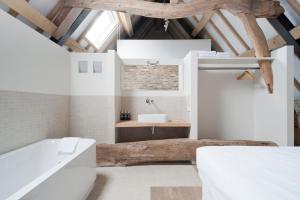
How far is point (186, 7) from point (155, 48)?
1818 millimetres

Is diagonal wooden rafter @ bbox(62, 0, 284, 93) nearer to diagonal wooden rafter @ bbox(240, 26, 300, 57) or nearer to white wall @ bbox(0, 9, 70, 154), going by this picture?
diagonal wooden rafter @ bbox(240, 26, 300, 57)

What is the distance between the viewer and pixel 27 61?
2127 mm

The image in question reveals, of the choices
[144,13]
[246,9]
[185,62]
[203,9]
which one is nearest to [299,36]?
[246,9]

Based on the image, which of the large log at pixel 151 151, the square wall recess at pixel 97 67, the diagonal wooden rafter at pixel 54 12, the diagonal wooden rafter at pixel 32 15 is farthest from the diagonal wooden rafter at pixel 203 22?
the diagonal wooden rafter at pixel 32 15

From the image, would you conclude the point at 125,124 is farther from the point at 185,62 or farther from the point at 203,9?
the point at 203,9

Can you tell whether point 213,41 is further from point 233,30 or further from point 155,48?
point 155,48

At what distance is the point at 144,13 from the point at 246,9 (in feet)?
5.15

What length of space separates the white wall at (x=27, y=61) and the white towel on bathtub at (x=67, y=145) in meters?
0.70

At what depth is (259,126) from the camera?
140 inches

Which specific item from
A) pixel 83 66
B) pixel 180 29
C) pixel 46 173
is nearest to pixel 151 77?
pixel 83 66

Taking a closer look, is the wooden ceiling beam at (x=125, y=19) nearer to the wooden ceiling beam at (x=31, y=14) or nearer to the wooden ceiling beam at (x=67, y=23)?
the wooden ceiling beam at (x=67, y=23)

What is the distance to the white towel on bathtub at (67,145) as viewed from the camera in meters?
2.24

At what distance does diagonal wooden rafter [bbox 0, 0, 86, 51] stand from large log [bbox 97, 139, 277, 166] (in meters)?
1.90

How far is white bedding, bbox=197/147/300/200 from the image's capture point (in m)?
0.85
